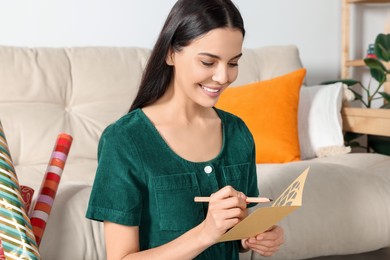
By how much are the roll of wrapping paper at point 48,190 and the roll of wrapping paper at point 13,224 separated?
15 cm

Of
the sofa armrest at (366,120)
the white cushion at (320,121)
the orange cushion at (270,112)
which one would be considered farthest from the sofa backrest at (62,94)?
the sofa armrest at (366,120)

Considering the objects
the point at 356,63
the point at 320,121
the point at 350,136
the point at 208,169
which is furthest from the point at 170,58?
the point at 356,63

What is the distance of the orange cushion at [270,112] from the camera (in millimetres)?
2381

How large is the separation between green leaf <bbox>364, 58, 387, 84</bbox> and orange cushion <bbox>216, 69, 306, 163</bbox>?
20.5 inches

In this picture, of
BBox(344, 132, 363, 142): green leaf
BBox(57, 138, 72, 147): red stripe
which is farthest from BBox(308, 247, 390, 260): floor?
BBox(57, 138, 72, 147): red stripe

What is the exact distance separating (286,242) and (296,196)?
35.0 inches

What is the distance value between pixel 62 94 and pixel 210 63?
134 cm

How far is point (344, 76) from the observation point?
11.1 feet

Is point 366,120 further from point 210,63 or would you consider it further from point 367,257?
point 210,63

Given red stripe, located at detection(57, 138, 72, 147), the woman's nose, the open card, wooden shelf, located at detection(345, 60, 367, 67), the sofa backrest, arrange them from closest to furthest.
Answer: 1. the open card
2. the woman's nose
3. red stripe, located at detection(57, 138, 72, 147)
4. the sofa backrest
5. wooden shelf, located at detection(345, 60, 367, 67)

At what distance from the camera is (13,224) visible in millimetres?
1286

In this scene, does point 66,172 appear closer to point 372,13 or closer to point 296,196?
A: point 296,196

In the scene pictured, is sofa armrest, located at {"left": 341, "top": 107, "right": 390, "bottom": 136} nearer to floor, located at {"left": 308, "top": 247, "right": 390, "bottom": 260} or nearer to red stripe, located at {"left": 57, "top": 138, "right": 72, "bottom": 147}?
floor, located at {"left": 308, "top": 247, "right": 390, "bottom": 260}

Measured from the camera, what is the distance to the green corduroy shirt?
1.19 meters
